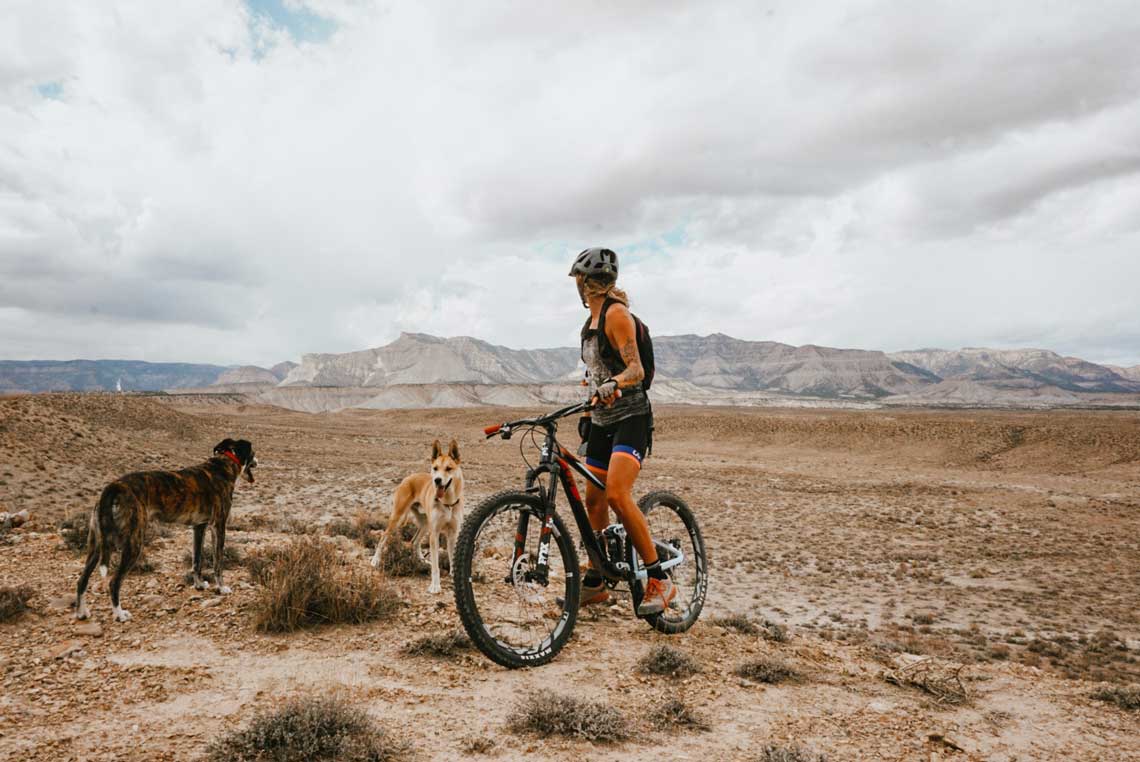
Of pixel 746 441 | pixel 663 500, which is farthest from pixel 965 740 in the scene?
pixel 746 441

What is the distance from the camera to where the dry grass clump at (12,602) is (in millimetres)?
4996

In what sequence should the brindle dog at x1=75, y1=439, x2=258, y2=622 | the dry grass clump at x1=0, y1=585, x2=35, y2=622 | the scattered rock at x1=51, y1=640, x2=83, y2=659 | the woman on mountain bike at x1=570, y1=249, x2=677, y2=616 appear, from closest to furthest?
the scattered rock at x1=51, y1=640, x2=83, y2=659, the woman on mountain bike at x1=570, y1=249, x2=677, y2=616, the dry grass clump at x1=0, y1=585, x2=35, y2=622, the brindle dog at x1=75, y1=439, x2=258, y2=622

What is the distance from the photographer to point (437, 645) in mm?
4754

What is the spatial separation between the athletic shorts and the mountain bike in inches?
9.7

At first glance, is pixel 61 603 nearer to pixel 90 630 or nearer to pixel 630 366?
pixel 90 630

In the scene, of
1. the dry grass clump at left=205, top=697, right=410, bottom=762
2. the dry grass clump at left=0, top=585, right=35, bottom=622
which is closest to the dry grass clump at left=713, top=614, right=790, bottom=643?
the dry grass clump at left=205, top=697, right=410, bottom=762

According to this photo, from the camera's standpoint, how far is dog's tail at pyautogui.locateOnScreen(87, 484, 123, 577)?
5.32 metres

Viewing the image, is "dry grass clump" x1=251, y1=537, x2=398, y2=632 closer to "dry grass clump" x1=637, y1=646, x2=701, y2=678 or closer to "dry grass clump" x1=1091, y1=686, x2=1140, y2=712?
"dry grass clump" x1=637, y1=646, x2=701, y2=678

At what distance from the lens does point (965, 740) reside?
12.7 feet

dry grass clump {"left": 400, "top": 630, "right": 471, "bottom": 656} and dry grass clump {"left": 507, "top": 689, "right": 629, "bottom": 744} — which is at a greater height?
dry grass clump {"left": 507, "top": 689, "right": 629, "bottom": 744}

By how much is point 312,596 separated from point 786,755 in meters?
4.06

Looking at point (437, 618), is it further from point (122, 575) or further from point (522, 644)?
point (122, 575)

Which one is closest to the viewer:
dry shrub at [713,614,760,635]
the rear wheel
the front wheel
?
the front wheel

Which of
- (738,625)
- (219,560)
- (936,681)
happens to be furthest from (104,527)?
(936,681)
